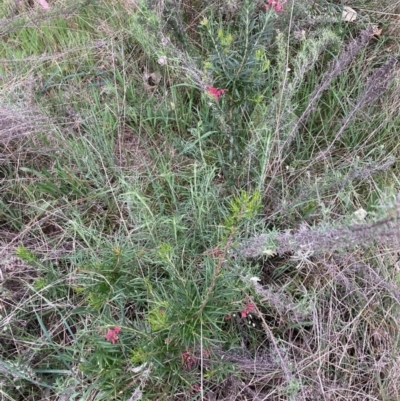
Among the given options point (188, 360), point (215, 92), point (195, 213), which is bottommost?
point (188, 360)

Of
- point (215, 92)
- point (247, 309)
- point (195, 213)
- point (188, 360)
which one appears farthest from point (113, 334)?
point (215, 92)

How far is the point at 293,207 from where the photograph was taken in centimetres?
184

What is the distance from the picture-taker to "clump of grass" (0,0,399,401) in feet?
5.14

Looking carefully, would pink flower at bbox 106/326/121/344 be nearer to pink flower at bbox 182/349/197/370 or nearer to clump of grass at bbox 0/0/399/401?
clump of grass at bbox 0/0/399/401

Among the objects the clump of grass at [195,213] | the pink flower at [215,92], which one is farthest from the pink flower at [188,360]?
the pink flower at [215,92]

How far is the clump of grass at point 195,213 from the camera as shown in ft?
5.14

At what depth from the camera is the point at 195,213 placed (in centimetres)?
186

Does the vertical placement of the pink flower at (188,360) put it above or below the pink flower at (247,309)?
below

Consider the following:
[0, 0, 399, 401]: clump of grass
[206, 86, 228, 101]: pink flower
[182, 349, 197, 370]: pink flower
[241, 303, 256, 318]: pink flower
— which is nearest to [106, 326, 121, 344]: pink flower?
[0, 0, 399, 401]: clump of grass

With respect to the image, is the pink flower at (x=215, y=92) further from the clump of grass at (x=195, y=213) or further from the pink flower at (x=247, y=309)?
the pink flower at (x=247, y=309)

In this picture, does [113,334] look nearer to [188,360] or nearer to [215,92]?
[188,360]

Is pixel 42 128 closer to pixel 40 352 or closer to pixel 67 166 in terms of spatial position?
pixel 67 166

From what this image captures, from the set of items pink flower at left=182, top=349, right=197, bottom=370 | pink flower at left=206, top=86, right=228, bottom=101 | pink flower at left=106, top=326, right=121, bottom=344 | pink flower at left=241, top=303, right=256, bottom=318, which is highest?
pink flower at left=206, top=86, right=228, bottom=101

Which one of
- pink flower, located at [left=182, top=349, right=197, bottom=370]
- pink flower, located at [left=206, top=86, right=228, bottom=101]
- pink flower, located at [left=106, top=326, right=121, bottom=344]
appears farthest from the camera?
pink flower, located at [left=206, top=86, right=228, bottom=101]
